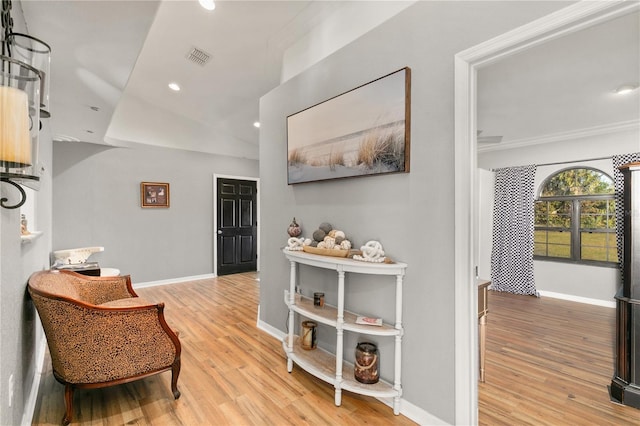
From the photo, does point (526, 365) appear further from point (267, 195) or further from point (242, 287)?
point (242, 287)

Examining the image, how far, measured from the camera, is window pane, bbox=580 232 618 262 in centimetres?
430

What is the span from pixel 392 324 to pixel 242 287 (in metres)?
3.73

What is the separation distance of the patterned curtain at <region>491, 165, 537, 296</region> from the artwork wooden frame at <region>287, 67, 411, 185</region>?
412 centimetres

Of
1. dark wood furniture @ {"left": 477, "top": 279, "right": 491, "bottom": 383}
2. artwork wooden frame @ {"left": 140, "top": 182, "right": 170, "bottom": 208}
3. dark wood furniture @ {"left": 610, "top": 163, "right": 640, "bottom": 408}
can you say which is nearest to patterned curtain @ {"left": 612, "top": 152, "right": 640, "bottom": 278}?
dark wood furniture @ {"left": 610, "top": 163, "right": 640, "bottom": 408}

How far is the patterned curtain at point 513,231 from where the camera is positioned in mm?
4859

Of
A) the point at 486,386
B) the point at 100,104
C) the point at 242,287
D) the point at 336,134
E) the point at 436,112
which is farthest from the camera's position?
the point at 242,287

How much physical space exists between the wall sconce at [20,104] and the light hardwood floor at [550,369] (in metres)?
2.73

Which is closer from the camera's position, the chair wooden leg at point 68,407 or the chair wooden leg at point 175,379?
the chair wooden leg at point 68,407

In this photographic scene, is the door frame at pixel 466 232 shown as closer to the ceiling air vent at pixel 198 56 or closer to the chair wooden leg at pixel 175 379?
the chair wooden leg at pixel 175 379

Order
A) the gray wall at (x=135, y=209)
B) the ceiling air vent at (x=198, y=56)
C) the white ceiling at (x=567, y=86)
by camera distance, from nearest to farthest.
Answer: the white ceiling at (x=567, y=86) < the ceiling air vent at (x=198, y=56) < the gray wall at (x=135, y=209)

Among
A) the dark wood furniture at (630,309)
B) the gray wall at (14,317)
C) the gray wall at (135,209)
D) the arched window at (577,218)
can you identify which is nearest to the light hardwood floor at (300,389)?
the dark wood furniture at (630,309)


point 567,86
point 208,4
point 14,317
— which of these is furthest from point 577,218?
point 14,317

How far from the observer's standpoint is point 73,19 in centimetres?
186

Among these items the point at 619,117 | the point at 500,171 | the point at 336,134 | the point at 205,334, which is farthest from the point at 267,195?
the point at 619,117
